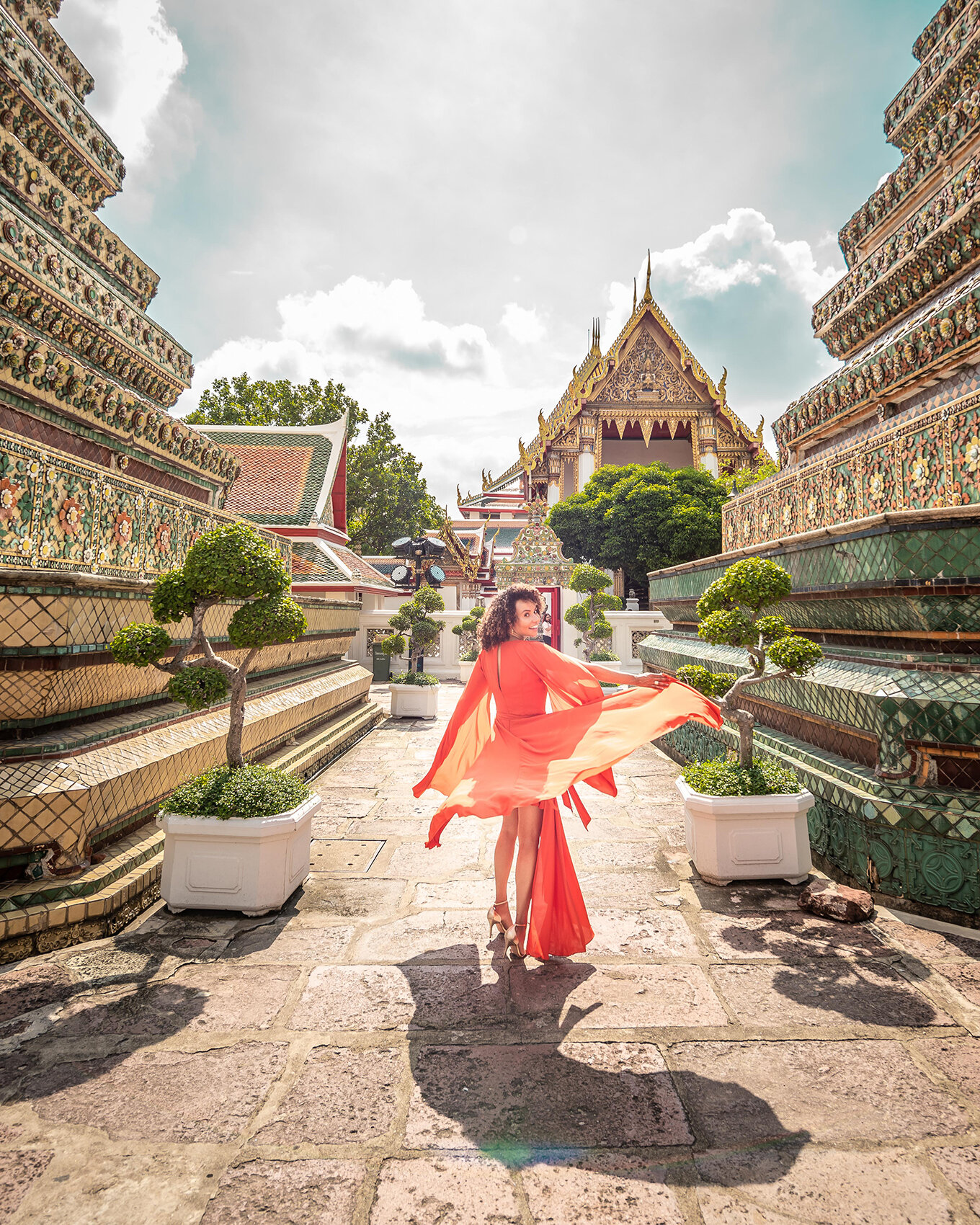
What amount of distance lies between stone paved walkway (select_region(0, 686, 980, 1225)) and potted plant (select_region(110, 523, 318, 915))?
0.63 ft

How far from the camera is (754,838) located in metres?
3.54

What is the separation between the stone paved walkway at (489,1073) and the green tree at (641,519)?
18.1 m

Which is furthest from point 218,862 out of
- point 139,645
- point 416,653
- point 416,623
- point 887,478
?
point 416,653

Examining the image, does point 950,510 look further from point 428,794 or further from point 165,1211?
point 428,794

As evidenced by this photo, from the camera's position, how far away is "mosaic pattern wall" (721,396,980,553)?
3.66 m

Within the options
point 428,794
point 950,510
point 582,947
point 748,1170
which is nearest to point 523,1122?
point 748,1170

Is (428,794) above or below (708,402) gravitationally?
below

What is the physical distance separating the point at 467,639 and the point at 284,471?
6.68 m

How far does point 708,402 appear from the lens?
94.1ft

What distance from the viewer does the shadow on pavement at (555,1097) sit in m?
1.78

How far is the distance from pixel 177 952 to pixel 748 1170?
2362mm

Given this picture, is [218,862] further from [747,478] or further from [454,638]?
Result: [747,478]

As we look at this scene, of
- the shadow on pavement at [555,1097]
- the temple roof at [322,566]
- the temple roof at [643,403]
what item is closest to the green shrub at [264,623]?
the shadow on pavement at [555,1097]

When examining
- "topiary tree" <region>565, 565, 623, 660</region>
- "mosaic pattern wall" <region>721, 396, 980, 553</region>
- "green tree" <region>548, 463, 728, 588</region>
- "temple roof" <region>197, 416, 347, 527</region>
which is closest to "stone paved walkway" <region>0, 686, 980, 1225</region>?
"mosaic pattern wall" <region>721, 396, 980, 553</region>
